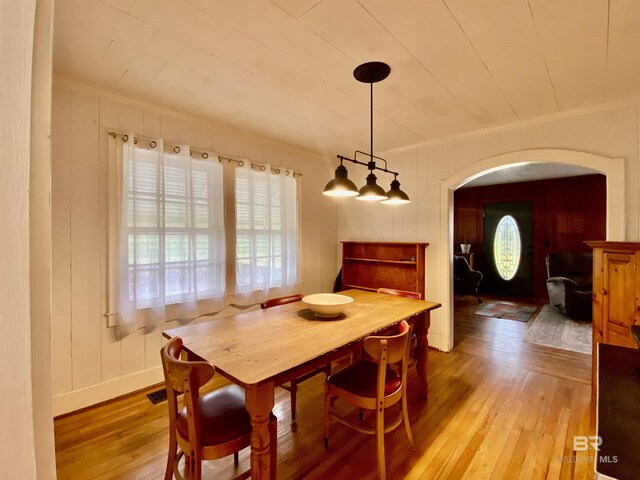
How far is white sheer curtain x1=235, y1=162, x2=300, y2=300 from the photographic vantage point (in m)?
3.36

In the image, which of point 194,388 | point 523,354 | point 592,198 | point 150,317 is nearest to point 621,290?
point 523,354

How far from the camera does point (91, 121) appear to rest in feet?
8.07

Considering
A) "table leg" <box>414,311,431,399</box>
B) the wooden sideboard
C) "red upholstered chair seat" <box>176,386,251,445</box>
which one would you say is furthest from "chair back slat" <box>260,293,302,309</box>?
the wooden sideboard

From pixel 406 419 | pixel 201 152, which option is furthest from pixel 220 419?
pixel 201 152

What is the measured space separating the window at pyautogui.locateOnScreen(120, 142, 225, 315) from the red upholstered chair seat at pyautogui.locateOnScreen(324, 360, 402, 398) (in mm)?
1683

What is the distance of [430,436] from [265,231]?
2.45m

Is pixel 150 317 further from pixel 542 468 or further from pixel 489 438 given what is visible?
pixel 542 468

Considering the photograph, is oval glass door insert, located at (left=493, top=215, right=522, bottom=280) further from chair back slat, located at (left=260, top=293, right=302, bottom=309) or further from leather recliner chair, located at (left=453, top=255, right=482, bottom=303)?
chair back slat, located at (left=260, top=293, right=302, bottom=309)

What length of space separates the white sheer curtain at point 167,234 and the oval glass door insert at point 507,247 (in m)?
6.33

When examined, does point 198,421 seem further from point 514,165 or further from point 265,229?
point 514,165

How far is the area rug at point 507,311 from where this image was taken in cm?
503

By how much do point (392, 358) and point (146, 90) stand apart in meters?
2.68

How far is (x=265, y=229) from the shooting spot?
139 inches

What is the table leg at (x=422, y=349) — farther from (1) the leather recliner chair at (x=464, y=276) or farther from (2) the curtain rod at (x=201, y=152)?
(1) the leather recliner chair at (x=464, y=276)
